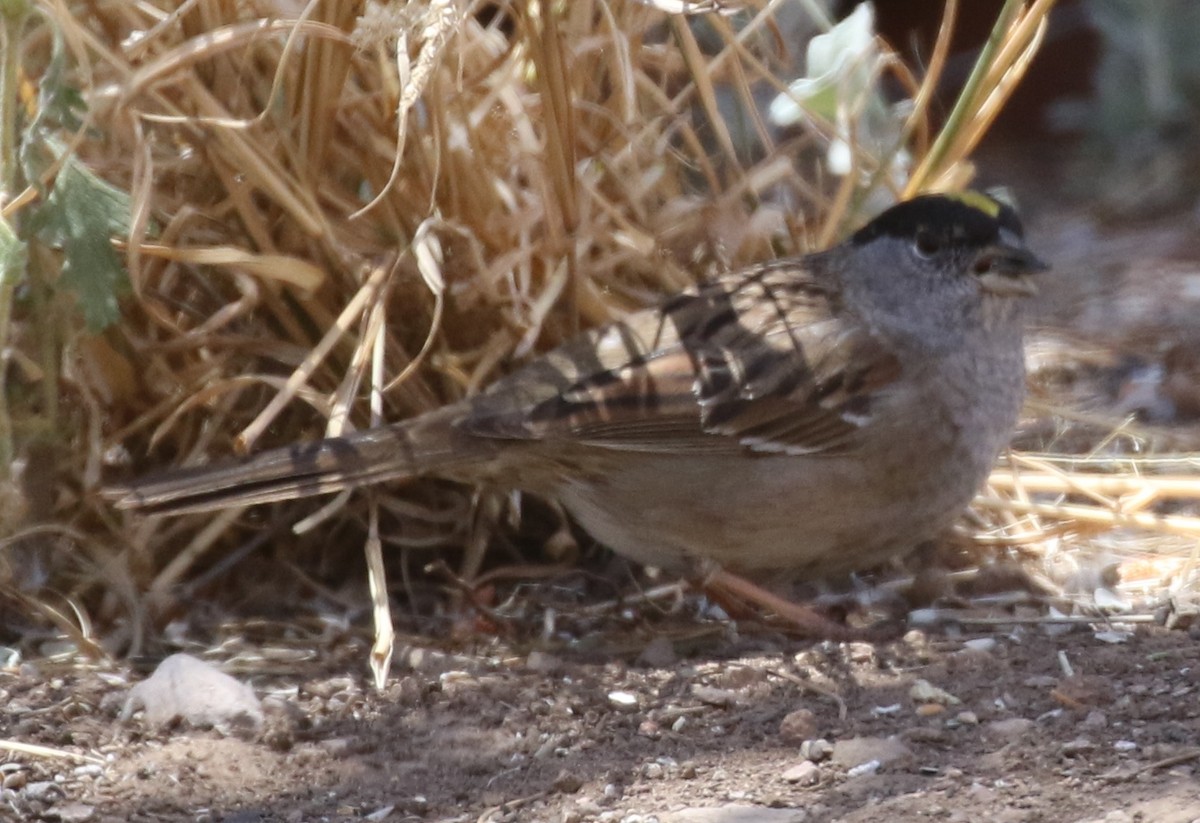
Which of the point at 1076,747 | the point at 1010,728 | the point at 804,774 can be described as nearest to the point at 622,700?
the point at 804,774

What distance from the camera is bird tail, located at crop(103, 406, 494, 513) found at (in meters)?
2.89

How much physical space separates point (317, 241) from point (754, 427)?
2.87ft

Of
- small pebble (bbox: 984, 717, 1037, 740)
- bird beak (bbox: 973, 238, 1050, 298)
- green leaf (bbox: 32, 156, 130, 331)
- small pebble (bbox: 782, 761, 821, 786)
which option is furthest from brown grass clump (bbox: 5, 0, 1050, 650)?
small pebble (bbox: 984, 717, 1037, 740)

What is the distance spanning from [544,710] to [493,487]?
0.69 m

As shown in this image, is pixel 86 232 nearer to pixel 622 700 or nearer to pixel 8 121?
pixel 8 121

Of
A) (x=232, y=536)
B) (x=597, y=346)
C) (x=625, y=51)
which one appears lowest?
(x=232, y=536)

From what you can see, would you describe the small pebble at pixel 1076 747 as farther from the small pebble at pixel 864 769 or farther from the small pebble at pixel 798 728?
the small pebble at pixel 798 728

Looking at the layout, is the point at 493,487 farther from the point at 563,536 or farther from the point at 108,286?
the point at 108,286

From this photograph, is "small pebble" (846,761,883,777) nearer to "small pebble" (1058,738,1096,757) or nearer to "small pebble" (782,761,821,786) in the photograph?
"small pebble" (782,761,821,786)

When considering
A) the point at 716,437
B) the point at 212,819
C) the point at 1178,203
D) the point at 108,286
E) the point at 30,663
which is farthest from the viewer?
the point at 1178,203

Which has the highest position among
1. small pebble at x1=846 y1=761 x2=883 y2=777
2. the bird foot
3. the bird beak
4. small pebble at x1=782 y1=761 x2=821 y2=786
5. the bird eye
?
the bird eye

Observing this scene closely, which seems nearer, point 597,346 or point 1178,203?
point 597,346

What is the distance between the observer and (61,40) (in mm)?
2455

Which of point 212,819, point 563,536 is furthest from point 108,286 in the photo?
point 563,536
